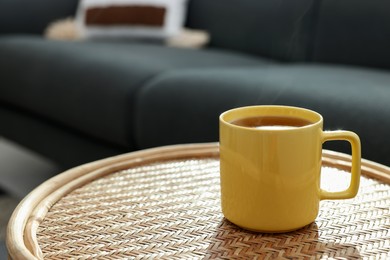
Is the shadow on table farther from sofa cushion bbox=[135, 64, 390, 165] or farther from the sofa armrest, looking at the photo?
the sofa armrest

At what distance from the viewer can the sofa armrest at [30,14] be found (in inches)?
85.9

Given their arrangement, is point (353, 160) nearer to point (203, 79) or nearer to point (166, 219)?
point (166, 219)

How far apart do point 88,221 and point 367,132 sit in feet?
1.98

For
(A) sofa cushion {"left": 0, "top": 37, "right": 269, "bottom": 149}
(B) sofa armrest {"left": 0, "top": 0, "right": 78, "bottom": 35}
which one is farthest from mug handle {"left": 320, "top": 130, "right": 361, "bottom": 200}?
(B) sofa armrest {"left": 0, "top": 0, "right": 78, "bottom": 35}

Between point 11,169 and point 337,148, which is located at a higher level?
point 337,148

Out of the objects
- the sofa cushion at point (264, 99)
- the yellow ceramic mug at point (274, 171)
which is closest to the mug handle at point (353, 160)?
the yellow ceramic mug at point (274, 171)

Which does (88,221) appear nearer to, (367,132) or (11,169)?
(367,132)

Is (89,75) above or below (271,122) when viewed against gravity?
below

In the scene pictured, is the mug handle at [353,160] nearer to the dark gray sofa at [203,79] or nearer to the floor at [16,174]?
the dark gray sofa at [203,79]

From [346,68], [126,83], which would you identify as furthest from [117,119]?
[346,68]

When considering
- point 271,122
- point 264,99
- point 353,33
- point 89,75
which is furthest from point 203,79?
point 271,122

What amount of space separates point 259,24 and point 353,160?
1303 millimetres

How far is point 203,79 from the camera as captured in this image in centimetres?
140

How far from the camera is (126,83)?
1.51 m
